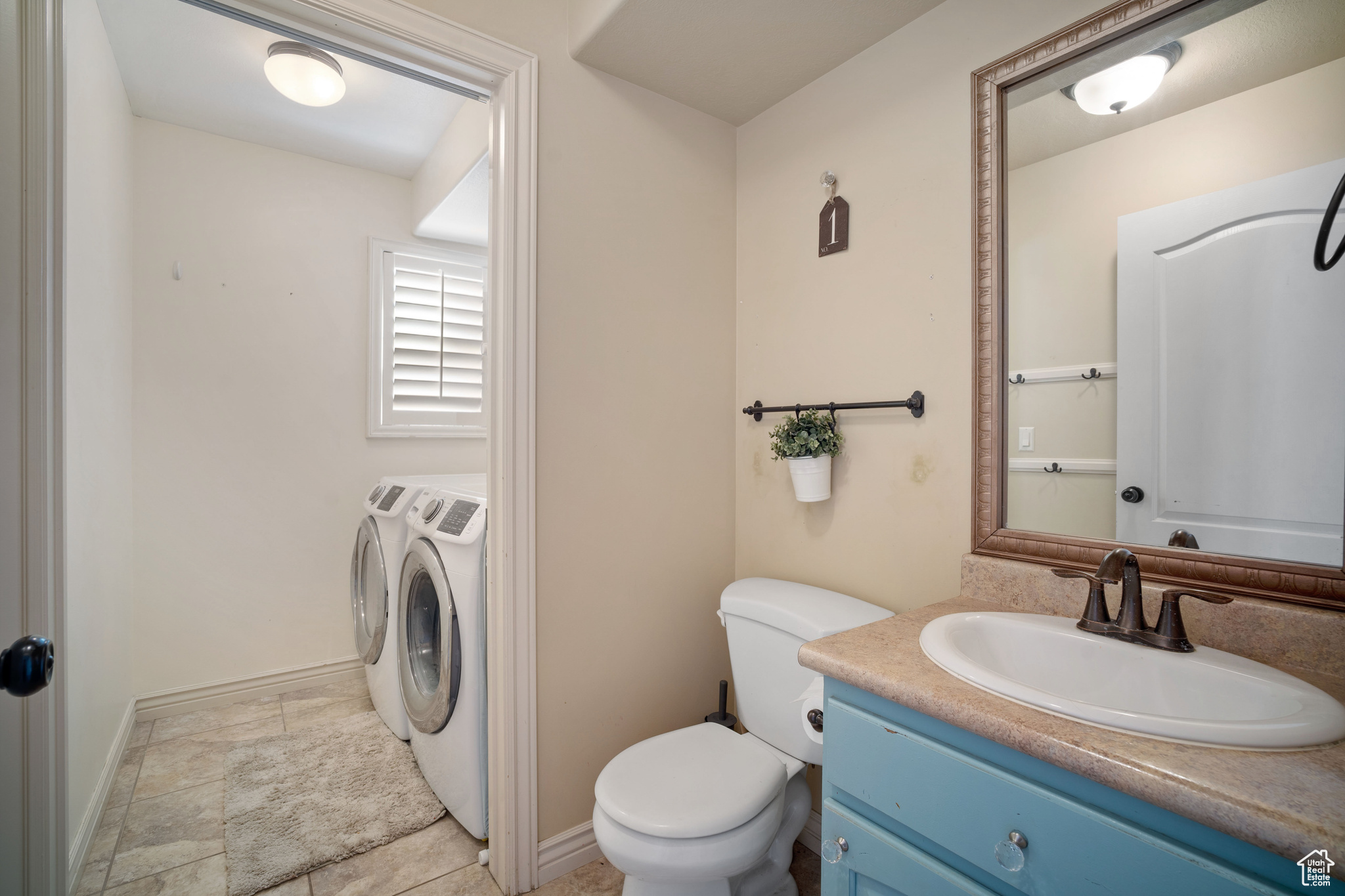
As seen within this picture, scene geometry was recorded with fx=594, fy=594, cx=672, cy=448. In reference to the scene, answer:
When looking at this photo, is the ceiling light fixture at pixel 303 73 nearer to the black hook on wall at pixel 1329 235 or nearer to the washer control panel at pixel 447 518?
the washer control panel at pixel 447 518

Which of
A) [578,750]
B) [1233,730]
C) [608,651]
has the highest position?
[1233,730]

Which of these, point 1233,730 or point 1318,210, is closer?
point 1233,730

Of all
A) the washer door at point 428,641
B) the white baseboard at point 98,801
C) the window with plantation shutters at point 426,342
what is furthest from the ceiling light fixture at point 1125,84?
the white baseboard at point 98,801

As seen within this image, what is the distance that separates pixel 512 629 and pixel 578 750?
420 millimetres

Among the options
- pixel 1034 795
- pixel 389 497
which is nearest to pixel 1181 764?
pixel 1034 795

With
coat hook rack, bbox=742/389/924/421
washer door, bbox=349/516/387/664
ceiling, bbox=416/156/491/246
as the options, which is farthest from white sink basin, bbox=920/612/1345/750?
ceiling, bbox=416/156/491/246

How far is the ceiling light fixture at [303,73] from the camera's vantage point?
6.34ft

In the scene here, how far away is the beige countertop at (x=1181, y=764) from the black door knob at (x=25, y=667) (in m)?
1.02

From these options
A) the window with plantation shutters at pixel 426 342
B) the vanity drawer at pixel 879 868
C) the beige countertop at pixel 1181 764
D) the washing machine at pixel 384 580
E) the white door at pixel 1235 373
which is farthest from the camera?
the window with plantation shutters at pixel 426 342

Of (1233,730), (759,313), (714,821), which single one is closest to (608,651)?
(714,821)

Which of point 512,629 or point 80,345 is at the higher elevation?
point 80,345

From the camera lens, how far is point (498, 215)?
1529 mm

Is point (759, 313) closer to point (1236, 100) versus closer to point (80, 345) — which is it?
point (1236, 100)

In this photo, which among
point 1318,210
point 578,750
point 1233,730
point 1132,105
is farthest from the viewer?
point 578,750
